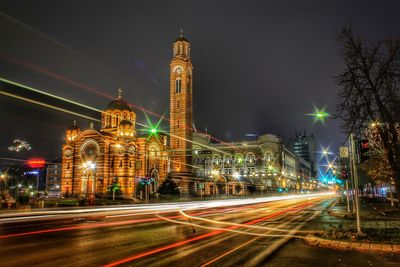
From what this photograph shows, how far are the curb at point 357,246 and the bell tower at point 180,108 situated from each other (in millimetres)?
70728

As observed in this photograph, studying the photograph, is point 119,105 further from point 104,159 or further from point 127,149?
point 104,159

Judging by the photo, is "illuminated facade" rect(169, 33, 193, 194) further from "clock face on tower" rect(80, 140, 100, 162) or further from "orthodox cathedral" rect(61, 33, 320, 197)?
"clock face on tower" rect(80, 140, 100, 162)

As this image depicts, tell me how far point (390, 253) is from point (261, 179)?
111370 mm

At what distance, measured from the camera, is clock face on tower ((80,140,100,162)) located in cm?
7281

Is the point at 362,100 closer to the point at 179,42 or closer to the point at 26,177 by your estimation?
the point at 179,42

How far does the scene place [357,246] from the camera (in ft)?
38.5

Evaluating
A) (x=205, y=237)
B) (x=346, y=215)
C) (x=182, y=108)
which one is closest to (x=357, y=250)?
(x=205, y=237)

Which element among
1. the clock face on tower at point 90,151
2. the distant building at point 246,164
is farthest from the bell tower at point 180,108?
the distant building at point 246,164

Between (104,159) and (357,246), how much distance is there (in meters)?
64.2

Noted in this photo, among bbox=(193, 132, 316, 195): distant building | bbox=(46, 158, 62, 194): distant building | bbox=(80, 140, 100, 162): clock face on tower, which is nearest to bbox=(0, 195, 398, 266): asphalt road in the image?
bbox=(80, 140, 100, 162): clock face on tower

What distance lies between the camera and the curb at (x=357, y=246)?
11.2 meters

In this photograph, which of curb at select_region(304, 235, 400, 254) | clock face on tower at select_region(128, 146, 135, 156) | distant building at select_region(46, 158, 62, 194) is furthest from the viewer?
distant building at select_region(46, 158, 62, 194)

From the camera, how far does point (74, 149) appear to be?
74.9 m

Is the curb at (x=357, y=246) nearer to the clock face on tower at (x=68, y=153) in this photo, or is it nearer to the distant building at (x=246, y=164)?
the clock face on tower at (x=68, y=153)
